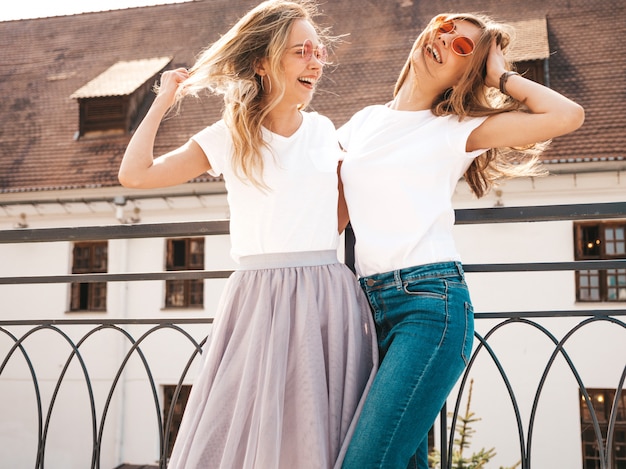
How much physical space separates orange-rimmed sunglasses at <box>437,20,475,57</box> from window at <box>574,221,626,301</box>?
394 inches

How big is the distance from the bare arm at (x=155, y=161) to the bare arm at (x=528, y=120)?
35.7 inches

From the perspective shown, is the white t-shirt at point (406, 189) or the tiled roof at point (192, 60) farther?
the tiled roof at point (192, 60)

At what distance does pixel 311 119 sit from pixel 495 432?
10.2 meters

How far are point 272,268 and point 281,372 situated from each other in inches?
12.7

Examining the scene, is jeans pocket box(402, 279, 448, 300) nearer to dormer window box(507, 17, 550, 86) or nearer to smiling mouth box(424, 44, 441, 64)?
smiling mouth box(424, 44, 441, 64)

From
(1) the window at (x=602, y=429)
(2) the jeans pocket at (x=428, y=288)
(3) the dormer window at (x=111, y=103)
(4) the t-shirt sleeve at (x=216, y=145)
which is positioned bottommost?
(1) the window at (x=602, y=429)

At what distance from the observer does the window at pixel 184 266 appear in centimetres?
1250

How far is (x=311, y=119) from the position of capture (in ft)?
7.04

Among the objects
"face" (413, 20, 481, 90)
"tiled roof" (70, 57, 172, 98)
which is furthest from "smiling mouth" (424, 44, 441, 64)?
"tiled roof" (70, 57, 172, 98)

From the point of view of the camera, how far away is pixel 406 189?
71.7 inches

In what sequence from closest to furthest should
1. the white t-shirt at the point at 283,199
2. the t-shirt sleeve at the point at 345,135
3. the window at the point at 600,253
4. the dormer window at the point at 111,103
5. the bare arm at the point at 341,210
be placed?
the white t-shirt at the point at 283,199
the bare arm at the point at 341,210
the t-shirt sleeve at the point at 345,135
the window at the point at 600,253
the dormer window at the point at 111,103

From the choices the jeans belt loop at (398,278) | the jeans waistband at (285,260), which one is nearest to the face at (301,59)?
the jeans waistband at (285,260)

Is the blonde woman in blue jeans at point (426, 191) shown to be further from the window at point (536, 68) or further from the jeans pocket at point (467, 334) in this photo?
the window at point (536, 68)

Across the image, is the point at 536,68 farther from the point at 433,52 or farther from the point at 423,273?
the point at 423,273
